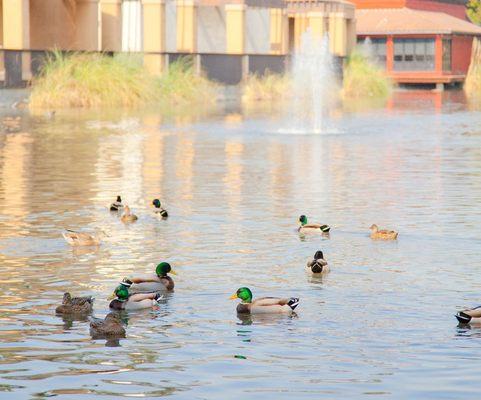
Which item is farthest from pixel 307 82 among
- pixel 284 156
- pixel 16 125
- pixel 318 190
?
pixel 318 190

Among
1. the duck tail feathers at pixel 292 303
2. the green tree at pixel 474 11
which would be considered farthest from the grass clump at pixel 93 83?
the green tree at pixel 474 11

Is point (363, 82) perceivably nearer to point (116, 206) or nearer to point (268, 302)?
point (116, 206)

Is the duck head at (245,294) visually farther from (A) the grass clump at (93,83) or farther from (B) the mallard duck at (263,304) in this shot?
(A) the grass clump at (93,83)

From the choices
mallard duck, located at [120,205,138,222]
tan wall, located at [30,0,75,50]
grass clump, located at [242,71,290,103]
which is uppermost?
tan wall, located at [30,0,75,50]

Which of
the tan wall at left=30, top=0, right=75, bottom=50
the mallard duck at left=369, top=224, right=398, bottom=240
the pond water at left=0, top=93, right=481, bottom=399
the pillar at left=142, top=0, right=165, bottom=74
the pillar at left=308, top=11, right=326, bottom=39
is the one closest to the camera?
the pond water at left=0, top=93, right=481, bottom=399

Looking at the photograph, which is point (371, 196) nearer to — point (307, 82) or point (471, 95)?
point (307, 82)

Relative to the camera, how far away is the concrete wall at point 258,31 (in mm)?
70438

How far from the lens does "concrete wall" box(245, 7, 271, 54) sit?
70.4 meters

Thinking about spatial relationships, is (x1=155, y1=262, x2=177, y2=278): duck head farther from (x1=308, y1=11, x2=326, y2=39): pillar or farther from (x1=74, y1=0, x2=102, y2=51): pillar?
(x1=308, y1=11, x2=326, y2=39): pillar

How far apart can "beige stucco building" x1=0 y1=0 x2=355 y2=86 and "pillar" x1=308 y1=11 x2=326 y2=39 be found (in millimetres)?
55

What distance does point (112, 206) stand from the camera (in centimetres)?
1883

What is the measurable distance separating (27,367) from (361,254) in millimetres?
6369

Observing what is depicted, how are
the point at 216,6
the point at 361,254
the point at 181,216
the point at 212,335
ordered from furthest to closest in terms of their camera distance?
the point at 216,6
the point at 181,216
the point at 361,254
the point at 212,335

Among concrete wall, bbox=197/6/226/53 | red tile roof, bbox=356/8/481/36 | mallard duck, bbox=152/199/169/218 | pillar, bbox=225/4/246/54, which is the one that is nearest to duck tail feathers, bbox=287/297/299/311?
mallard duck, bbox=152/199/169/218
